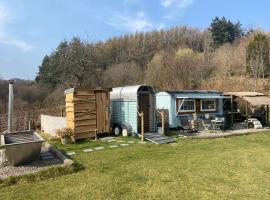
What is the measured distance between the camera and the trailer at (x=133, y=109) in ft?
45.4

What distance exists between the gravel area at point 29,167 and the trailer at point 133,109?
5.73 meters

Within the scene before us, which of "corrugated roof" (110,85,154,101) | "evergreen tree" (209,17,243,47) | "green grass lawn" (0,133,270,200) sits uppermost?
"evergreen tree" (209,17,243,47)

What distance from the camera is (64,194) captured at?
→ 5.89 metres

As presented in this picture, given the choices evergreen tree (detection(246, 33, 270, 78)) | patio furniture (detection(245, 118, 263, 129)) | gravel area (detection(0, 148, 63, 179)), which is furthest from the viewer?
evergreen tree (detection(246, 33, 270, 78))

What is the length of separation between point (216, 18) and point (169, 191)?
5165cm

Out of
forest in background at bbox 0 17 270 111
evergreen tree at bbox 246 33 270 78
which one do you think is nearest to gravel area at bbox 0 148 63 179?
forest in background at bbox 0 17 270 111

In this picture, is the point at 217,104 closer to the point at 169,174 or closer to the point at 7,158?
the point at 169,174

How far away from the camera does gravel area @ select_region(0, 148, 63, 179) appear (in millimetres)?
7169

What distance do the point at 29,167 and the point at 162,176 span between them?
3.77m

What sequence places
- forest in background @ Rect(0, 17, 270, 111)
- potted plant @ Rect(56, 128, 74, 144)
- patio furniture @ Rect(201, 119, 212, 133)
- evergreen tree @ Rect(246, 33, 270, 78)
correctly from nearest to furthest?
1. potted plant @ Rect(56, 128, 74, 144)
2. patio furniture @ Rect(201, 119, 212, 133)
3. forest in background @ Rect(0, 17, 270, 111)
4. evergreen tree @ Rect(246, 33, 270, 78)

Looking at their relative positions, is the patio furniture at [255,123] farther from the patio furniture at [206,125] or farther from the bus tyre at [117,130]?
the bus tyre at [117,130]

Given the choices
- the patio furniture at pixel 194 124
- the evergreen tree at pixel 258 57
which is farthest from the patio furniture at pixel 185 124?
the evergreen tree at pixel 258 57

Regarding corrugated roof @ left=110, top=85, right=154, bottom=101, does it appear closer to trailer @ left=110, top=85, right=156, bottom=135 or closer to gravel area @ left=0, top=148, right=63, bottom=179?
trailer @ left=110, top=85, right=156, bottom=135

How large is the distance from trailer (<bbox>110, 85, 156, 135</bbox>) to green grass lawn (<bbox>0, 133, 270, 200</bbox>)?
10.4 ft
